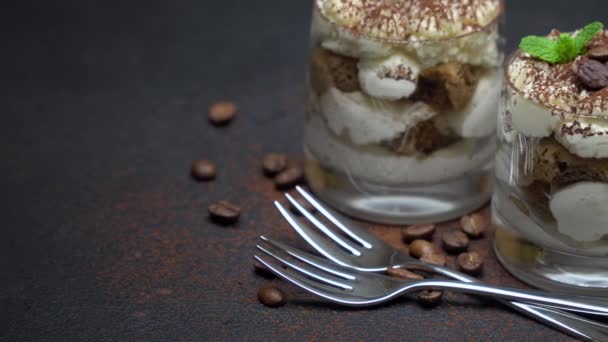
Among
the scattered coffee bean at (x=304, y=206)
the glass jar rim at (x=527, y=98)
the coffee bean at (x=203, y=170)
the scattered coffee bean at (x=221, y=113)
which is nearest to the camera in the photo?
the glass jar rim at (x=527, y=98)

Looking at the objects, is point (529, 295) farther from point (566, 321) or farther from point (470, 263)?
point (470, 263)

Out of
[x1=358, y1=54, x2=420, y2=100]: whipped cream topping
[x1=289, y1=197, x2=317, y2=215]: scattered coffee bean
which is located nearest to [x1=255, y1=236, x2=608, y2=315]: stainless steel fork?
[x1=289, y1=197, x2=317, y2=215]: scattered coffee bean

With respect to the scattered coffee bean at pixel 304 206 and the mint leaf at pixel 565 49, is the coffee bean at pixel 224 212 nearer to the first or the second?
the scattered coffee bean at pixel 304 206

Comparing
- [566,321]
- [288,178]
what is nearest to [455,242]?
[566,321]

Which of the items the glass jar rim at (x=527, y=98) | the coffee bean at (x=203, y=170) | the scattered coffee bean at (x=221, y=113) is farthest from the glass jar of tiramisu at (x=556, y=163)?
the scattered coffee bean at (x=221, y=113)

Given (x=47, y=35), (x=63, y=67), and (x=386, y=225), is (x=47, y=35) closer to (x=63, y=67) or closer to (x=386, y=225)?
(x=63, y=67)

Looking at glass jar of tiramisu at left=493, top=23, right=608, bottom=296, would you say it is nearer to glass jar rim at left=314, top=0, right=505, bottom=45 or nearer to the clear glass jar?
the clear glass jar
